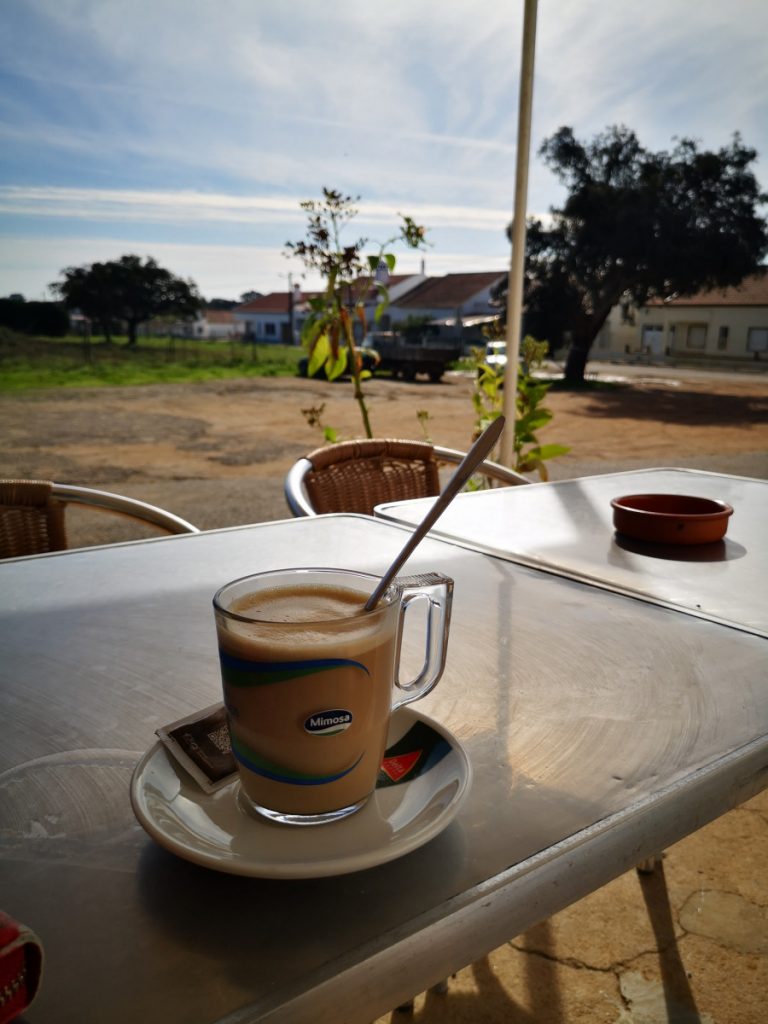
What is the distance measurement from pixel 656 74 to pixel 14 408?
9.96 m

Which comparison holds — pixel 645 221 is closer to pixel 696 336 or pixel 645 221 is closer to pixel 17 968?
pixel 696 336

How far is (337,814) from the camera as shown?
0.45 metres

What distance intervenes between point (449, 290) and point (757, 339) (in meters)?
13.8

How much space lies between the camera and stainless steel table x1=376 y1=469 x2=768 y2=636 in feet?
2.99

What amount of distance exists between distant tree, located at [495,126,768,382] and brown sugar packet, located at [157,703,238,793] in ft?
56.0

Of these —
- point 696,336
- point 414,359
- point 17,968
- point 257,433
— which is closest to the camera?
point 17,968

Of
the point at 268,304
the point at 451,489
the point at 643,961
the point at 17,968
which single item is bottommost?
the point at 643,961

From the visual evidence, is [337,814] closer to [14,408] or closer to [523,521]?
[523,521]

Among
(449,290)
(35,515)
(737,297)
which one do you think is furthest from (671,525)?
(449,290)

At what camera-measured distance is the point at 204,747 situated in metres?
0.50

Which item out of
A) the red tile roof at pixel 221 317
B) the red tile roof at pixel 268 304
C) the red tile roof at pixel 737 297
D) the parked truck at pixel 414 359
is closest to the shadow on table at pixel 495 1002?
the parked truck at pixel 414 359

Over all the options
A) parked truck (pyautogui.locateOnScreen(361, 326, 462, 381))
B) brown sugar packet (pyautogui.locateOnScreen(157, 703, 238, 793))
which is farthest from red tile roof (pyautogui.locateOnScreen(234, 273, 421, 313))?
brown sugar packet (pyautogui.locateOnScreen(157, 703, 238, 793))

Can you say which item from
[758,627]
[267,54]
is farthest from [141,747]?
[267,54]

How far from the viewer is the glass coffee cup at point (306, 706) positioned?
17.4 inches
